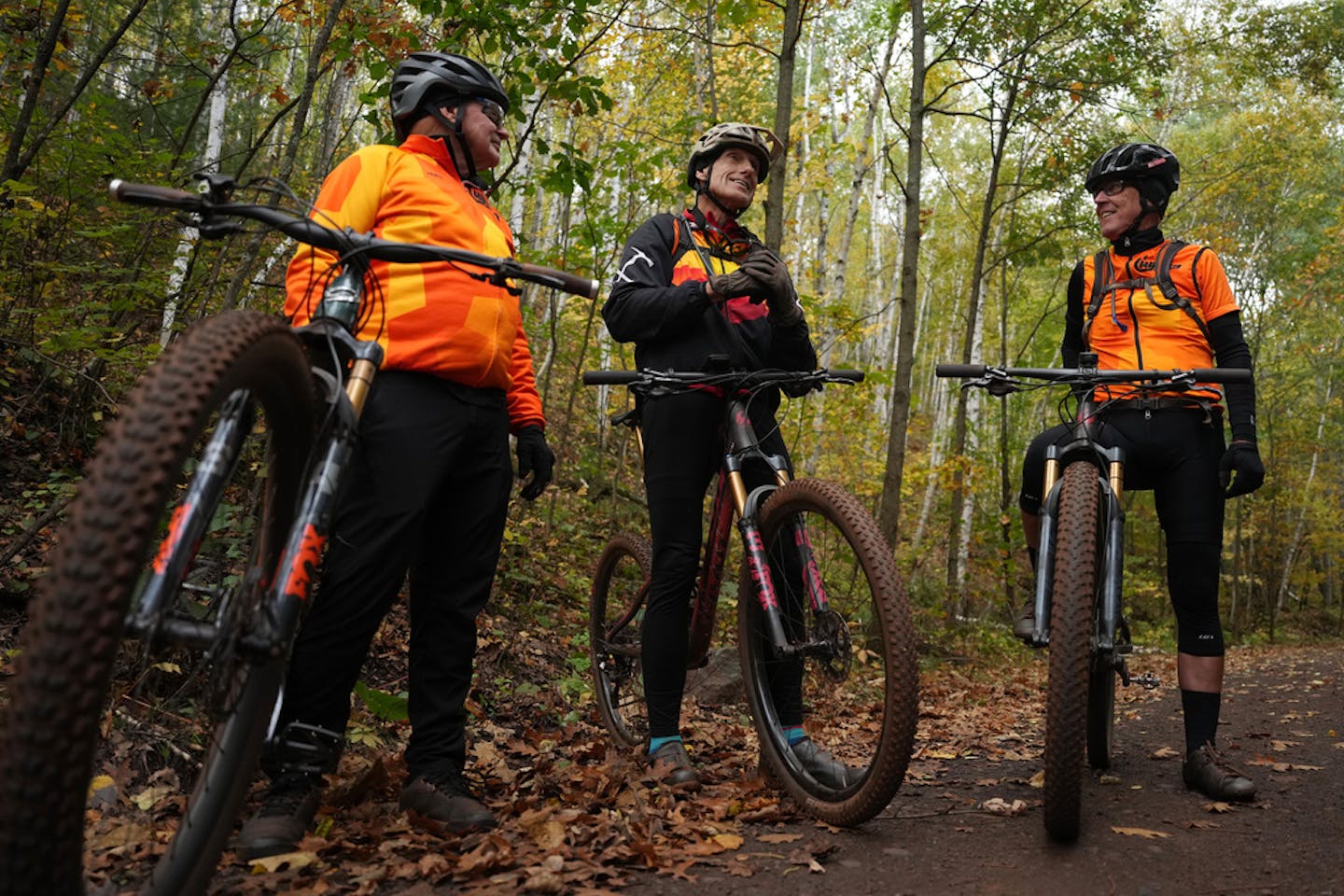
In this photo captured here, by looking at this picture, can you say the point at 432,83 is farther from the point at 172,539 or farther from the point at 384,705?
the point at 384,705

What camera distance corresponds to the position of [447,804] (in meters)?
2.87

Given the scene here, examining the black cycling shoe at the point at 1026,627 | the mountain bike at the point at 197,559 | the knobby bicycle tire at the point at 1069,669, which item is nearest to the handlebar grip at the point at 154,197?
the mountain bike at the point at 197,559

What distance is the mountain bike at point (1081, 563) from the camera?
2861 mm

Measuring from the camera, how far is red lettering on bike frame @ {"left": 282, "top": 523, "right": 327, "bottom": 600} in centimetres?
220

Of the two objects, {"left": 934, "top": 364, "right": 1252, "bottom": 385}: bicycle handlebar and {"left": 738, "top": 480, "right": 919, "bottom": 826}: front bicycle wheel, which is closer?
{"left": 738, "top": 480, "right": 919, "bottom": 826}: front bicycle wheel

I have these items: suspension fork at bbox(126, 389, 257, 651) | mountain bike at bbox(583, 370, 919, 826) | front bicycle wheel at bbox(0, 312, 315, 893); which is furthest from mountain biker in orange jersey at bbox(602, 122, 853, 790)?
suspension fork at bbox(126, 389, 257, 651)

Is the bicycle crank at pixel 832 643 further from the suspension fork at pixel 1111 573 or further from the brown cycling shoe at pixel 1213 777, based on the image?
the brown cycling shoe at pixel 1213 777

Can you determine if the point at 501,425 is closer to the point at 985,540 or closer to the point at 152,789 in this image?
the point at 152,789

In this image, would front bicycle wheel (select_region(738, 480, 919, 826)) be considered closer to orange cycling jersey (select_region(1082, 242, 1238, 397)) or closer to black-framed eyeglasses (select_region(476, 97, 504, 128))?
orange cycling jersey (select_region(1082, 242, 1238, 397))

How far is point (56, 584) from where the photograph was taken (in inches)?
60.2

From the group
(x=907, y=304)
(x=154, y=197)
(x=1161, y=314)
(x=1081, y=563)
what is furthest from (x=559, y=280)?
(x=907, y=304)

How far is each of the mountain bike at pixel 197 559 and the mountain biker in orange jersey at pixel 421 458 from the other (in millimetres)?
179

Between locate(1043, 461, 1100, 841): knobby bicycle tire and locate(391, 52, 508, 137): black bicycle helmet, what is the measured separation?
8.23ft

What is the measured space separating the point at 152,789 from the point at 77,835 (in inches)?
60.5
